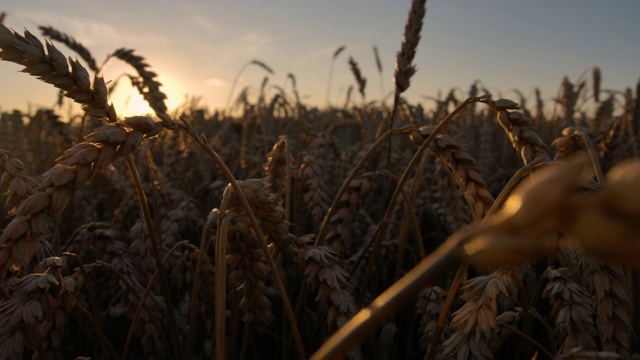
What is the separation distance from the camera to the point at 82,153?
90 cm

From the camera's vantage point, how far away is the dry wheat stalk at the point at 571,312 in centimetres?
116

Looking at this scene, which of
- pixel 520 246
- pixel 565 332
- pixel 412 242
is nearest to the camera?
pixel 520 246

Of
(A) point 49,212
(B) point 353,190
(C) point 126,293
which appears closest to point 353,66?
(B) point 353,190

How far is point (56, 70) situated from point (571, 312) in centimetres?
130

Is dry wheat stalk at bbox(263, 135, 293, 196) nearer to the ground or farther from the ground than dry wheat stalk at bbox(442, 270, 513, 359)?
farther from the ground

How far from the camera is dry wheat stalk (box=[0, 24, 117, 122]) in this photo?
1.12m

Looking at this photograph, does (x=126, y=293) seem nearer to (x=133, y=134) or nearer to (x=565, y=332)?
(x=133, y=134)

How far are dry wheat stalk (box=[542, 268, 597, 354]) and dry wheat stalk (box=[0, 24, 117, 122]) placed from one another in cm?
116

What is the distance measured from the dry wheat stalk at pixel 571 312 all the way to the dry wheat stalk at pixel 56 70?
1.16 metres

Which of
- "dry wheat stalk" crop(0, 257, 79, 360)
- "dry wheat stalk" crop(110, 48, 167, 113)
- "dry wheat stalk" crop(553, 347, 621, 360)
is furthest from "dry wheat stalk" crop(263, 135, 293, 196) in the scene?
"dry wheat stalk" crop(553, 347, 621, 360)

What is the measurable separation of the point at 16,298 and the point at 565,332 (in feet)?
3.74

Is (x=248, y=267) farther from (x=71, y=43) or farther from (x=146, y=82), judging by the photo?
(x=71, y=43)

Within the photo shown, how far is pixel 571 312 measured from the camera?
1205 mm

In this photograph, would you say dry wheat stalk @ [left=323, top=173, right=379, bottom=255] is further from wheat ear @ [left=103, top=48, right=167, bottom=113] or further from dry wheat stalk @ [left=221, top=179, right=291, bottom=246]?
wheat ear @ [left=103, top=48, right=167, bottom=113]
